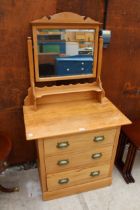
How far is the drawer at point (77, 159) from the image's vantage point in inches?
54.9

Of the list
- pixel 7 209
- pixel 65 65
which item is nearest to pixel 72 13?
pixel 65 65

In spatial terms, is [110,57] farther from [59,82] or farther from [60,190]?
[60,190]

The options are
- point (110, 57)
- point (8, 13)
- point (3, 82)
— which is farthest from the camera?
point (110, 57)

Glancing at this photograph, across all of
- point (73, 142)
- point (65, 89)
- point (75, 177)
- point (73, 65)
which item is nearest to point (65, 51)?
point (73, 65)

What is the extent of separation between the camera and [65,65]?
1498 millimetres

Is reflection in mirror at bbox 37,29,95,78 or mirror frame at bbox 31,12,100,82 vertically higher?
mirror frame at bbox 31,12,100,82

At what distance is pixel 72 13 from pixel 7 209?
62.7 inches

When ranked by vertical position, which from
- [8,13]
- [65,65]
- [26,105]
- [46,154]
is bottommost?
[46,154]

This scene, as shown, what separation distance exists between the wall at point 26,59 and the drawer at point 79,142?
1.66 feet

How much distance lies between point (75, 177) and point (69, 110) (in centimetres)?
57

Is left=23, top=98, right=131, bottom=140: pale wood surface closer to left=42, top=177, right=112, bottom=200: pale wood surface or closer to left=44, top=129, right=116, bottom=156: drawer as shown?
left=44, top=129, right=116, bottom=156: drawer

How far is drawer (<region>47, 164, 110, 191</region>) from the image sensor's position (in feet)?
4.89

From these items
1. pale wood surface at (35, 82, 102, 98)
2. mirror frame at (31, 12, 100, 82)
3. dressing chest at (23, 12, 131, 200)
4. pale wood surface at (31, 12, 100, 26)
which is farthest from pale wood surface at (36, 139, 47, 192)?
pale wood surface at (31, 12, 100, 26)

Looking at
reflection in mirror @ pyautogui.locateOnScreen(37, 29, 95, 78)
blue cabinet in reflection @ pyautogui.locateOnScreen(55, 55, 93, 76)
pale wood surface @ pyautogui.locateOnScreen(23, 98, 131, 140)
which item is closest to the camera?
pale wood surface @ pyautogui.locateOnScreen(23, 98, 131, 140)
